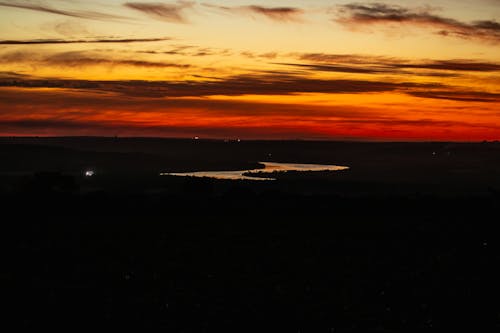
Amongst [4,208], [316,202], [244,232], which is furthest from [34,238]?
[316,202]

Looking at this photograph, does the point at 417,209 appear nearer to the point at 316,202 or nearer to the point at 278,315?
the point at 316,202

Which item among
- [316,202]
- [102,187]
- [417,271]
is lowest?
[102,187]

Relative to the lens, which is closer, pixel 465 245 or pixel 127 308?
pixel 127 308

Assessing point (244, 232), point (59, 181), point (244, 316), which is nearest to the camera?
point (244, 316)

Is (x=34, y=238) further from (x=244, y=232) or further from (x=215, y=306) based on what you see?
(x=215, y=306)

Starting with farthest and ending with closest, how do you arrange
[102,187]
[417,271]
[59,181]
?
[102,187] < [59,181] < [417,271]

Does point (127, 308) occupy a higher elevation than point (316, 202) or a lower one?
higher
